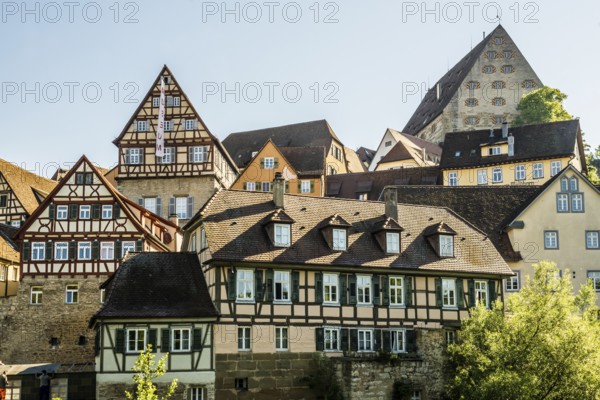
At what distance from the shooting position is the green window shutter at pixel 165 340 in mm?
33969

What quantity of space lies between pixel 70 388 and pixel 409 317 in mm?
13772

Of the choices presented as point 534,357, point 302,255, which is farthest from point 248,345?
point 534,357

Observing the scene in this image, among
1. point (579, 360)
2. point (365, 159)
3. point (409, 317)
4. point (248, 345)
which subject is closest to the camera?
point (579, 360)

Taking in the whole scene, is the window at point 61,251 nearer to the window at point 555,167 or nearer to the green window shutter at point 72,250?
the green window shutter at point 72,250

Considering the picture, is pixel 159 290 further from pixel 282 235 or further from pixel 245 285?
pixel 282 235

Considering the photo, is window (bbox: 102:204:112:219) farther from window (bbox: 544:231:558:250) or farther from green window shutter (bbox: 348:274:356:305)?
window (bbox: 544:231:558:250)

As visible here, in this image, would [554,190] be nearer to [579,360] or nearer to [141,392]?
[579,360]

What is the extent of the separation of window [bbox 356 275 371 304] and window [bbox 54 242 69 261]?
1506cm

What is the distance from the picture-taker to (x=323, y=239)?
1470 inches

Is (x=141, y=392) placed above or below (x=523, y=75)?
below

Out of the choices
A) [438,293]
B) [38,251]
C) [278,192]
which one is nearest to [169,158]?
[38,251]

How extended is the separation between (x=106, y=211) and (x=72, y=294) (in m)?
4.17

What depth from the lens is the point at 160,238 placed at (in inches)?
1944

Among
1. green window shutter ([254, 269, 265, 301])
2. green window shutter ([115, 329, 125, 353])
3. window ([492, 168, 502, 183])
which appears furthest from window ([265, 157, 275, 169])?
green window shutter ([115, 329, 125, 353])
